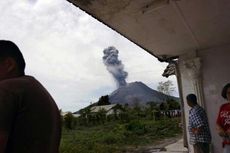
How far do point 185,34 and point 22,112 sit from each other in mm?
4157

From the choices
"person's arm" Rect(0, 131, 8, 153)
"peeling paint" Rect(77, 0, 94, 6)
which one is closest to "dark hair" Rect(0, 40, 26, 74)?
"person's arm" Rect(0, 131, 8, 153)

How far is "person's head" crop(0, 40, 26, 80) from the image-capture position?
5.48ft

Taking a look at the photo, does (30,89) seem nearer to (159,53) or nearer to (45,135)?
(45,135)

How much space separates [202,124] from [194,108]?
253mm

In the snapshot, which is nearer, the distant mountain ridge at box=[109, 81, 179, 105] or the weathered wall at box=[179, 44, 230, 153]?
the weathered wall at box=[179, 44, 230, 153]

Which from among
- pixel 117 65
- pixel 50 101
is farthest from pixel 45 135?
pixel 117 65

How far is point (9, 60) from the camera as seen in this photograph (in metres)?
1.67

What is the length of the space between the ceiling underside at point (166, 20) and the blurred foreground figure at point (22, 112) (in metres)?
2.20

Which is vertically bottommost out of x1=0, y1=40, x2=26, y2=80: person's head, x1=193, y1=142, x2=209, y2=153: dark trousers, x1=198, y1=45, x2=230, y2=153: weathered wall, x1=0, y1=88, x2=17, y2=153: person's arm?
x1=193, y1=142, x2=209, y2=153: dark trousers

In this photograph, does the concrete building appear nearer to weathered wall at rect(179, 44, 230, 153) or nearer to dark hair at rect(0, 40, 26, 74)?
weathered wall at rect(179, 44, 230, 153)

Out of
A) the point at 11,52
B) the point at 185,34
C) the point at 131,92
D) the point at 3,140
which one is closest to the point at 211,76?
the point at 185,34

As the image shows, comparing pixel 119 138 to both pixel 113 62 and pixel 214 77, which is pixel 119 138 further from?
pixel 113 62

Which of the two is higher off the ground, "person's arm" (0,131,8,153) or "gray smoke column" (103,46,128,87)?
"gray smoke column" (103,46,128,87)

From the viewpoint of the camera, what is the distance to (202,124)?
181 inches
